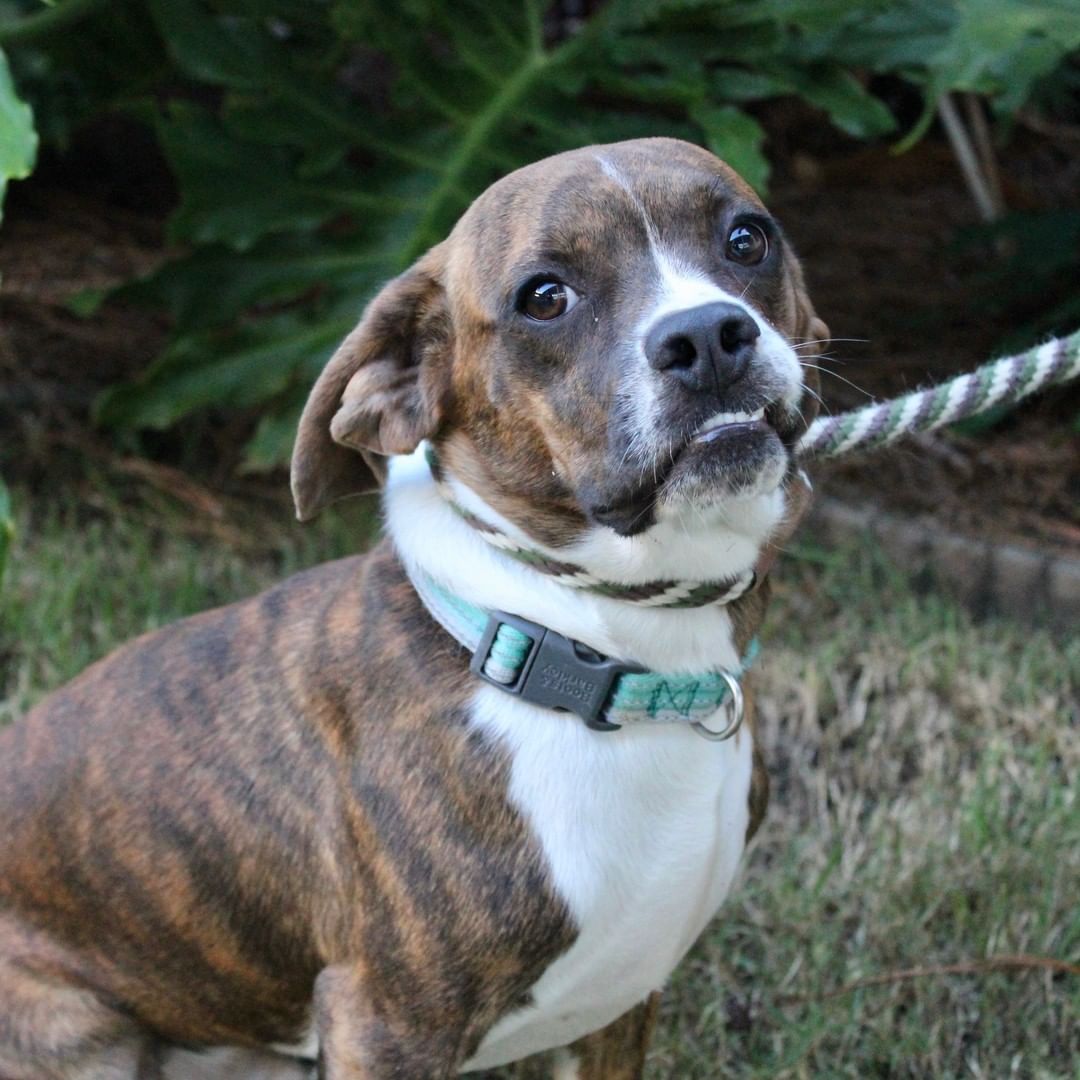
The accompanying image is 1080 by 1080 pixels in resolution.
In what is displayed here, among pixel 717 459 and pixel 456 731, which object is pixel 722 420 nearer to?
pixel 717 459

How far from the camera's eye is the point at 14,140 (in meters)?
2.34

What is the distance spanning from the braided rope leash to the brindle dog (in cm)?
18

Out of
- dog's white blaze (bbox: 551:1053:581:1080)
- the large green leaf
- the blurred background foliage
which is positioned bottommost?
dog's white blaze (bbox: 551:1053:581:1080)

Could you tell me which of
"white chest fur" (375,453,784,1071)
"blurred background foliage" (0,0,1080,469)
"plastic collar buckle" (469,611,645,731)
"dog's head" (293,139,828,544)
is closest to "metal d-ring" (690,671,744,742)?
"white chest fur" (375,453,784,1071)

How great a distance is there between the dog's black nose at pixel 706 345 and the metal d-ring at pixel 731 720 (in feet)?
1.56

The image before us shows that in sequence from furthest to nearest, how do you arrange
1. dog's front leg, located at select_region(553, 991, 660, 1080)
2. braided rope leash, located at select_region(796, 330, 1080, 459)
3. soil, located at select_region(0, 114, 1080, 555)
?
1. soil, located at select_region(0, 114, 1080, 555)
2. dog's front leg, located at select_region(553, 991, 660, 1080)
3. braided rope leash, located at select_region(796, 330, 1080, 459)

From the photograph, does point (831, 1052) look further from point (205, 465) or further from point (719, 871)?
point (205, 465)

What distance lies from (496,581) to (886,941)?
4.45 feet

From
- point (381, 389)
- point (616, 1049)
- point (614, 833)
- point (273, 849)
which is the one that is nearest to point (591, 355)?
point (381, 389)

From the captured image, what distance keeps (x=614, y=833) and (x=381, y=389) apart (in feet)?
2.39

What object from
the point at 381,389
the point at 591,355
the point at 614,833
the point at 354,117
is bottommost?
the point at 354,117

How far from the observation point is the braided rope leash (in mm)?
2396

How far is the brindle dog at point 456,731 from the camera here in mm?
2145

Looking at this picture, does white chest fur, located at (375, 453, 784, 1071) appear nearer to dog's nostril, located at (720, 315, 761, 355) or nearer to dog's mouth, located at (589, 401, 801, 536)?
dog's mouth, located at (589, 401, 801, 536)
